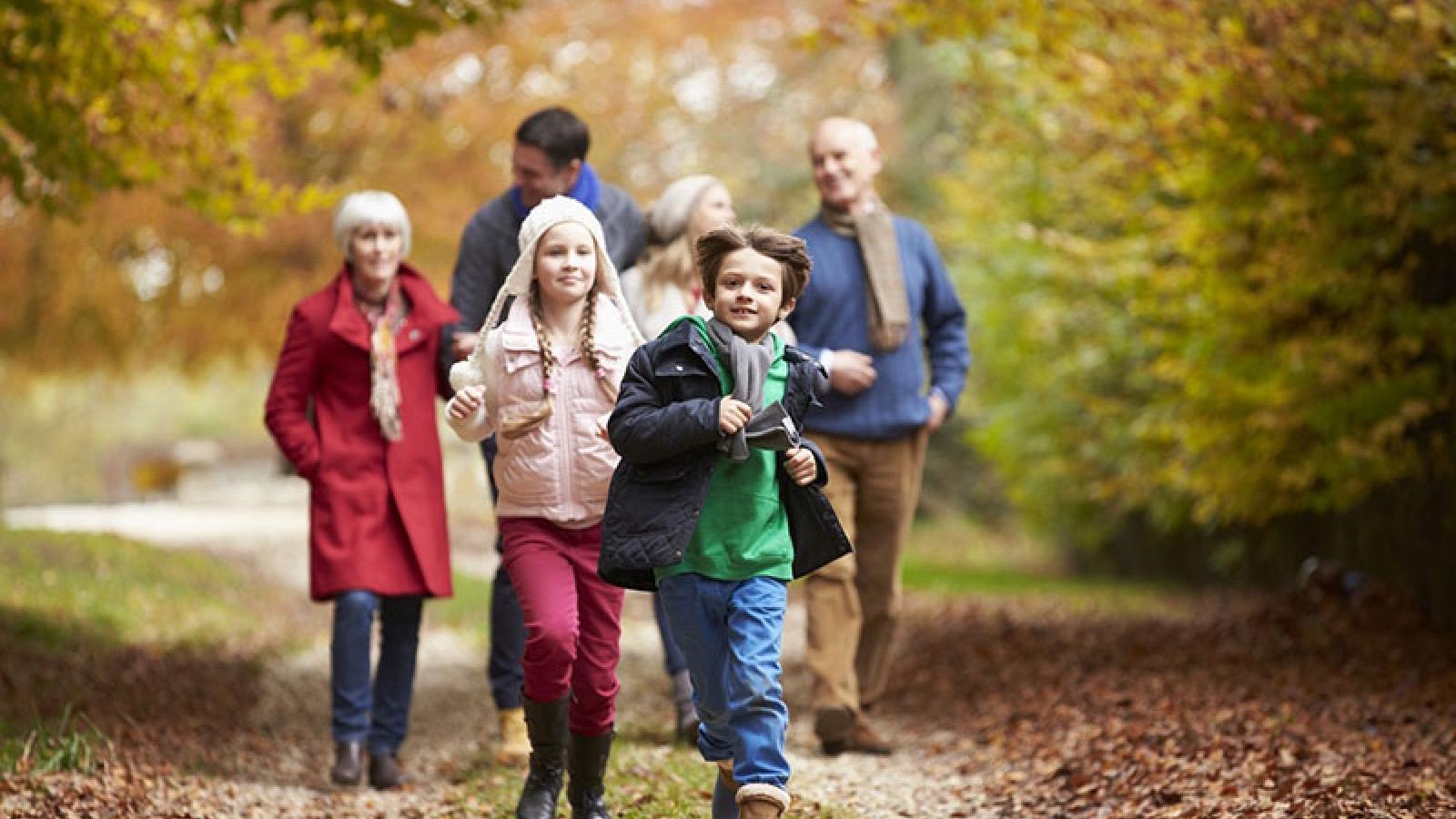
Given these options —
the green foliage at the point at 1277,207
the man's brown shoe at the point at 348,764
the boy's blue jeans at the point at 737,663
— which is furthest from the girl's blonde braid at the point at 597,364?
the green foliage at the point at 1277,207

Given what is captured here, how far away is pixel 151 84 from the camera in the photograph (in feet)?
25.5

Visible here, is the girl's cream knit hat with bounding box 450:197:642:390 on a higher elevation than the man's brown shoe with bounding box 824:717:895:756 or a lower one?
higher

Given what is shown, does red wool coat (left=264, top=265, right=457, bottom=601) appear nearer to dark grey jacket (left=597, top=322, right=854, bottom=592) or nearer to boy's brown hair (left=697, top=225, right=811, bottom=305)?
dark grey jacket (left=597, top=322, right=854, bottom=592)

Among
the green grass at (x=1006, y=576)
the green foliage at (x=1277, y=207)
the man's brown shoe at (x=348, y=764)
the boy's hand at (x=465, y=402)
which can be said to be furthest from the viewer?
the green grass at (x=1006, y=576)

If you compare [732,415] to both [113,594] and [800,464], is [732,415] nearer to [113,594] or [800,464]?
[800,464]

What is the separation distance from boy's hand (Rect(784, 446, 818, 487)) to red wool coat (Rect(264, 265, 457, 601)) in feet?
6.99

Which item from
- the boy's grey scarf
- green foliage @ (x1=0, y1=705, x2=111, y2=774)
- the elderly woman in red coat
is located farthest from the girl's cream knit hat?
green foliage @ (x1=0, y1=705, x2=111, y2=774)

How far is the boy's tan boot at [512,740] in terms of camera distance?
20.2ft

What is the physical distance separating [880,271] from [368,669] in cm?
239

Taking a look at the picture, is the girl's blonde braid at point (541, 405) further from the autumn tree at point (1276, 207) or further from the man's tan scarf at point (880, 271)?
the autumn tree at point (1276, 207)

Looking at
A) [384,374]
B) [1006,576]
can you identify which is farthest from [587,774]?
[1006,576]

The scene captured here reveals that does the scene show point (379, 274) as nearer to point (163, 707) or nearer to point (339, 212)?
point (339, 212)

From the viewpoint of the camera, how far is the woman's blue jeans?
592 centimetres

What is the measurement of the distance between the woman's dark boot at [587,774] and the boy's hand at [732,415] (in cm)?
124
